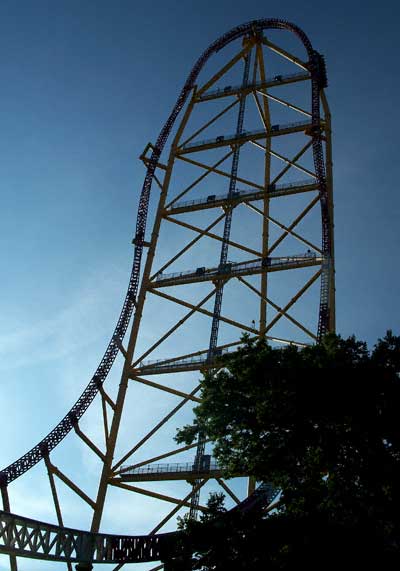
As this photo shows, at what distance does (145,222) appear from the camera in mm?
26250

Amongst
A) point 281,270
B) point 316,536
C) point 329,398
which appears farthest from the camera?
point 281,270

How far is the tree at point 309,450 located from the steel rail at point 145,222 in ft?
18.3

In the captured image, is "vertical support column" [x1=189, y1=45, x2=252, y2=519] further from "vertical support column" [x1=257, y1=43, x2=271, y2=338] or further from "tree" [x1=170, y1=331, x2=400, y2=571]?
"tree" [x1=170, y1=331, x2=400, y2=571]

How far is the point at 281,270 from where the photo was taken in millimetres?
22219

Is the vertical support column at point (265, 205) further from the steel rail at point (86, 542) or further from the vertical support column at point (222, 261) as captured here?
the steel rail at point (86, 542)

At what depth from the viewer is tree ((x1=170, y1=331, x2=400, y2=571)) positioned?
449 inches

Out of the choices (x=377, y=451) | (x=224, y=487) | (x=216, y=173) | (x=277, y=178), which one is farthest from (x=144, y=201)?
(x=377, y=451)

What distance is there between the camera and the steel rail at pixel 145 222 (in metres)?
19.8

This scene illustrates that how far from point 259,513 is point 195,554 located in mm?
1344

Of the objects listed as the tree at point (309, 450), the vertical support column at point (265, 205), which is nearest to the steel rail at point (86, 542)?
the tree at point (309, 450)

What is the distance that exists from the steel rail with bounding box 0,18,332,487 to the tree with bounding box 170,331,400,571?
5572 millimetres

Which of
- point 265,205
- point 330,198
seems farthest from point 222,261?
point 330,198

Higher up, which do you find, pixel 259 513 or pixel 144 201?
pixel 144 201

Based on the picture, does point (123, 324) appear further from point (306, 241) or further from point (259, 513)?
point (259, 513)
